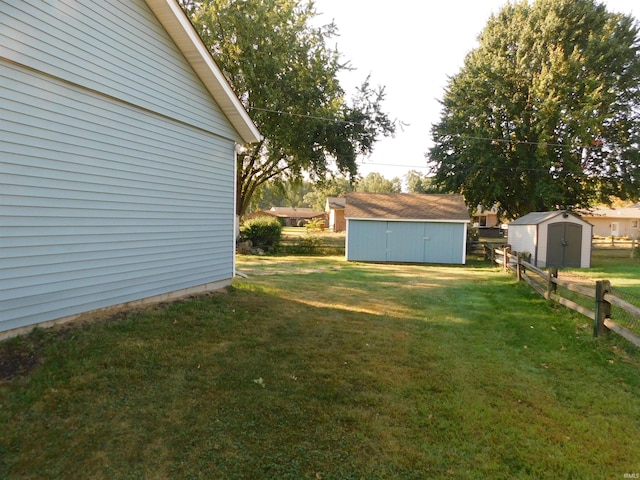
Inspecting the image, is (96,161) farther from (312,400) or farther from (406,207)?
(406,207)

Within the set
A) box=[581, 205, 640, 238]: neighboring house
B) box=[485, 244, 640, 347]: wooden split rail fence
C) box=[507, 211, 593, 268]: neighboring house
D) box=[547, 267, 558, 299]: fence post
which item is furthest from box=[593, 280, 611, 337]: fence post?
box=[581, 205, 640, 238]: neighboring house

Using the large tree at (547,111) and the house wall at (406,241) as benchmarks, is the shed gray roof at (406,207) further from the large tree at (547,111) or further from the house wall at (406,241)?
the large tree at (547,111)

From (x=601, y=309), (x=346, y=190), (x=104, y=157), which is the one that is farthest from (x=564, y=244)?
(x=346, y=190)

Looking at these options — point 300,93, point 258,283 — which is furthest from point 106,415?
point 300,93

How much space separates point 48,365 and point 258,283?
5.95m

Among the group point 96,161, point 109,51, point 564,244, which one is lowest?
point 564,244

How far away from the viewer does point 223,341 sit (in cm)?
527

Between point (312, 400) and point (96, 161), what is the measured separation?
4505 millimetres

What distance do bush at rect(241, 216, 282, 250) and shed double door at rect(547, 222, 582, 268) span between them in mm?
13760

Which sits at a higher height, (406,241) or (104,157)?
(104,157)

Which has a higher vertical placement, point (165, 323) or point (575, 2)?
point (575, 2)

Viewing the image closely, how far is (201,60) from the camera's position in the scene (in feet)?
22.9

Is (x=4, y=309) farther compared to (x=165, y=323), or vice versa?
(x=165, y=323)

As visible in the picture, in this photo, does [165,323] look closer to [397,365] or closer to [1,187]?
[1,187]
